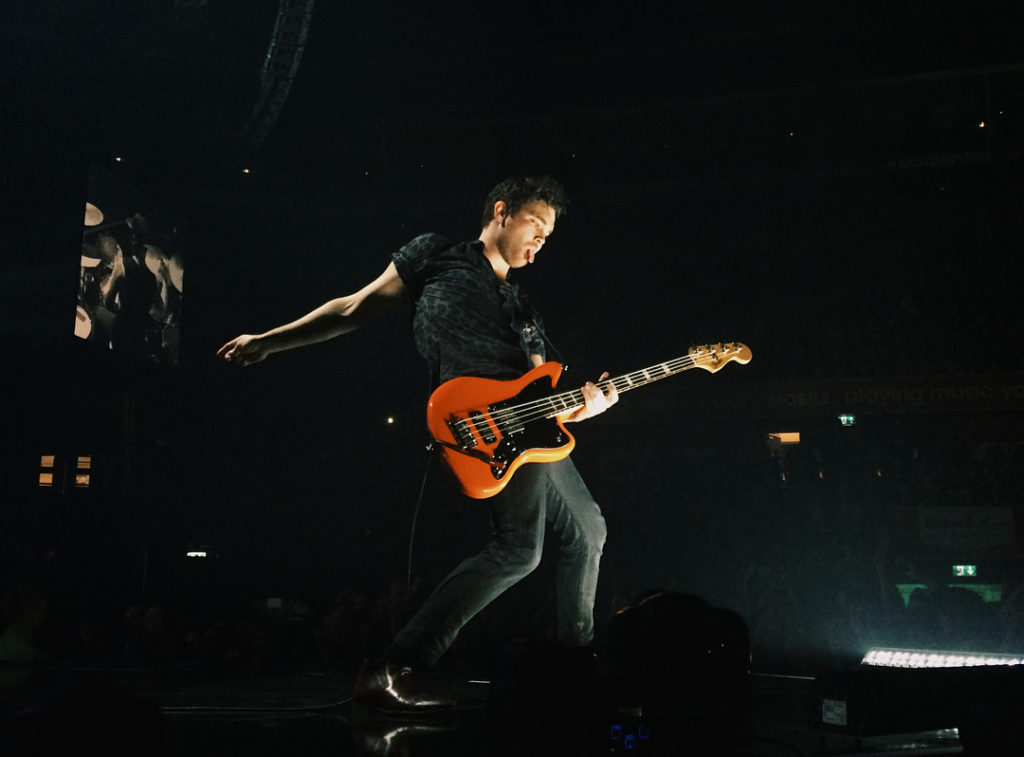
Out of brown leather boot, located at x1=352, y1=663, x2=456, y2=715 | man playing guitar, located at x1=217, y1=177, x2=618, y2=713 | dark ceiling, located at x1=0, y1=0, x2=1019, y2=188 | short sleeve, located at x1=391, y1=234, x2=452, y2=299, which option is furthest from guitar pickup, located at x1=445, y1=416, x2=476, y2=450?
dark ceiling, located at x1=0, y1=0, x2=1019, y2=188

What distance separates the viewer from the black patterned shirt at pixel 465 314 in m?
2.85

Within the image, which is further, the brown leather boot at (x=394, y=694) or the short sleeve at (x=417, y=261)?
the short sleeve at (x=417, y=261)

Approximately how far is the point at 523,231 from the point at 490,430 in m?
0.91

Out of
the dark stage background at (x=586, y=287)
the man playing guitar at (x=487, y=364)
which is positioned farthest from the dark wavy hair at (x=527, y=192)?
the dark stage background at (x=586, y=287)

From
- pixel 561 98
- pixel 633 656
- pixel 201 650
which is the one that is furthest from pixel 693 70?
pixel 633 656

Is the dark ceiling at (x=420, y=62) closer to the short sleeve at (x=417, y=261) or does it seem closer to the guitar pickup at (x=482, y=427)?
the short sleeve at (x=417, y=261)

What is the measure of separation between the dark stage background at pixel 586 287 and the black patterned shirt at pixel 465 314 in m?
6.18

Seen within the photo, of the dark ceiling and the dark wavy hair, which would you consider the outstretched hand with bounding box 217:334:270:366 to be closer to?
the dark wavy hair

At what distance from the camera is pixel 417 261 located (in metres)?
3.02

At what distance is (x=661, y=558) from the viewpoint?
34.7ft

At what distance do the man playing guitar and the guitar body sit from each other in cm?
7

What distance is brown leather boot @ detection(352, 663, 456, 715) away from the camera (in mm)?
2426

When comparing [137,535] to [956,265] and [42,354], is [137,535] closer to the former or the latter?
[42,354]

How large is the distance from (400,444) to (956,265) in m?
8.33
